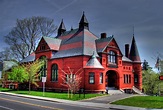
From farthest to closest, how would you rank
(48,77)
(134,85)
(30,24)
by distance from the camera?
(30,24), (134,85), (48,77)

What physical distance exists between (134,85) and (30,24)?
29.1 m

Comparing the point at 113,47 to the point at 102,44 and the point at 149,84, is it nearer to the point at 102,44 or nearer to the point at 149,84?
the point at 102,44

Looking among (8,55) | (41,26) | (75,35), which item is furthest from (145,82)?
(8,55)

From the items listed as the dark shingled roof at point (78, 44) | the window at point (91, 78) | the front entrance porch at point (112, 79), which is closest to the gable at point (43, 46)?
the dark shingled roof at point (78, 44)

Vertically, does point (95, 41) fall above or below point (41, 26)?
below

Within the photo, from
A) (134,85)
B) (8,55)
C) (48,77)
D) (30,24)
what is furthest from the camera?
(8,55)

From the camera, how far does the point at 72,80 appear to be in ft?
97.5

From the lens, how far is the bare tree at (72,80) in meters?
28.9

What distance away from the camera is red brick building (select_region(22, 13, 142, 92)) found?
35.0 metres

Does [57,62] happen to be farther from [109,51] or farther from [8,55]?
[8,55]

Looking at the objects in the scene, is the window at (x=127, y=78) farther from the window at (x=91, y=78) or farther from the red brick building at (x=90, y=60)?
the window at (x=91, y=78)

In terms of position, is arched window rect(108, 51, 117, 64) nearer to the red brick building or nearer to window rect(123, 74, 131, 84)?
the red brick building

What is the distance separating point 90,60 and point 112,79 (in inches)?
304

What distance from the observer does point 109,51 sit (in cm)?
3906
